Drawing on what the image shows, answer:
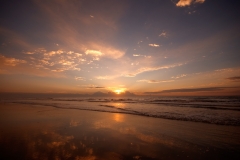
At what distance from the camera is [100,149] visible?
634 centimetres

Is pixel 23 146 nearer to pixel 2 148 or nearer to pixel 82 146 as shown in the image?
pixel 2 148

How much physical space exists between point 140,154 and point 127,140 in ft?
6.52

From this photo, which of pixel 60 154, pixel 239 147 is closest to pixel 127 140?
pixel 60 154

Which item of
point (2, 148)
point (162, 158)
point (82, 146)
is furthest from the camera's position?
point (82, 146)

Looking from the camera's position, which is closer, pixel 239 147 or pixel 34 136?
pixel 239 147

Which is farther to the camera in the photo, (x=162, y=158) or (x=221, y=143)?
(x=221, y=143)

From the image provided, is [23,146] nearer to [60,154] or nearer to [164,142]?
[60,154]

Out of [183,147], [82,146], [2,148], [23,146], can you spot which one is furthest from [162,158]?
[2,148]

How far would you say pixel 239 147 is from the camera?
268 inches

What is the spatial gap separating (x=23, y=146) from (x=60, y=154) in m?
2.36

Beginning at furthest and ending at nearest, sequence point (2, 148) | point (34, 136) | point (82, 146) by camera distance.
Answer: point (34, 136) → point (82, 146) → point (2, 148)

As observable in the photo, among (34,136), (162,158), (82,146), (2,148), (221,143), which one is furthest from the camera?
(34,136)

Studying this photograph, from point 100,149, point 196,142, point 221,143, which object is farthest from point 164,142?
point 100,149

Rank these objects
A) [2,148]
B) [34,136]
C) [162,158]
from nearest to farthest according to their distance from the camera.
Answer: [162,158], [2,148], [34,136]
